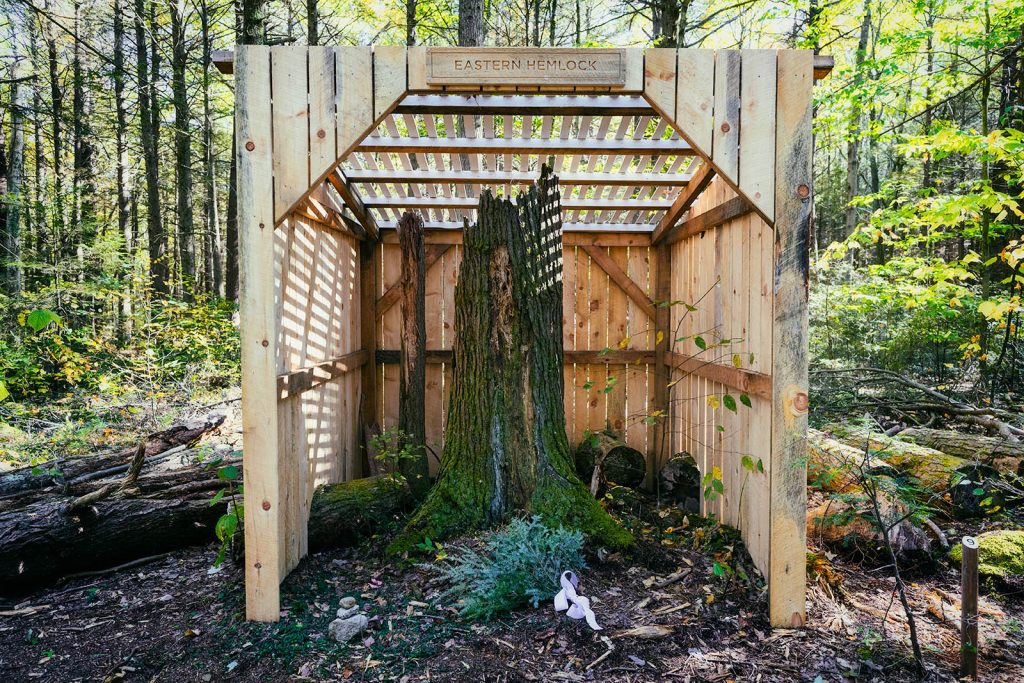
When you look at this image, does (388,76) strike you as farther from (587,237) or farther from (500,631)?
(587,237)

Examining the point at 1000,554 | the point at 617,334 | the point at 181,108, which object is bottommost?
the point at 1000,554

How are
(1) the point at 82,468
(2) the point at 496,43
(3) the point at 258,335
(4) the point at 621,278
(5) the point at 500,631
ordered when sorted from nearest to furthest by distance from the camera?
1. (5) the point at 500,631
2. (3) the point at 258,335
3. (1) the point at 82,468
4. (4) the point at 621,278
5. (2) the point at 496,43

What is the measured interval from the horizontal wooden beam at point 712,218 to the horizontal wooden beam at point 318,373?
8.97 feet

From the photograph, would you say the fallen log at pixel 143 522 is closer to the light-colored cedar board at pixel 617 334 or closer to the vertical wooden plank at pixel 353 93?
the vertical wooden plank at pixel 353 93

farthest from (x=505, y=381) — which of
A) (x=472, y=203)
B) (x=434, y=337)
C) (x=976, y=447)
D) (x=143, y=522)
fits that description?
(x=976, y=447)

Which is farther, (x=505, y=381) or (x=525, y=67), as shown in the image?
(x=505, y=381)

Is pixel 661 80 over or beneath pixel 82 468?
over

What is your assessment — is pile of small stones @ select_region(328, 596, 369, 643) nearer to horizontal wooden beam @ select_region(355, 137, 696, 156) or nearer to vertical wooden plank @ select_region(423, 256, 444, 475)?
horizontal wooden beam @ select_region(355, 137, 696, 156)

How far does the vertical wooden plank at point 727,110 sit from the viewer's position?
2.94 metres

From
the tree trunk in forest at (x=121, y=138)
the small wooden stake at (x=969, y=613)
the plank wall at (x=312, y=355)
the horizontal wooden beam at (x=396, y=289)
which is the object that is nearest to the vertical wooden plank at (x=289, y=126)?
the plank wall at (x=312, y=355)

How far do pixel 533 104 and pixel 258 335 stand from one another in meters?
2.04

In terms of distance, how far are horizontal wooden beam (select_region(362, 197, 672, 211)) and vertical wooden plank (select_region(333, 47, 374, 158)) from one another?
243cm

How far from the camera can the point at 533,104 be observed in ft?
11.4

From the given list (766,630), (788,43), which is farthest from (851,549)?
(788,43)
